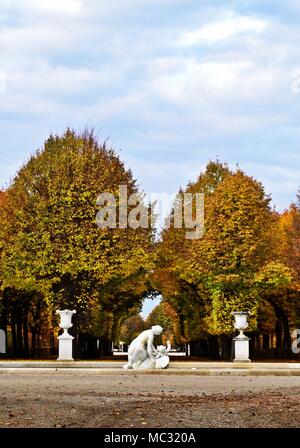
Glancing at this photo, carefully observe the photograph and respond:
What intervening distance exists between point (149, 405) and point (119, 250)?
3451 cm

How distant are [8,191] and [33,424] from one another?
41373 millimetres

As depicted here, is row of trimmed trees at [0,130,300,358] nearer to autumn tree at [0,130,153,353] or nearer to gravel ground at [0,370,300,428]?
autumn tree at [0,130,153,353]

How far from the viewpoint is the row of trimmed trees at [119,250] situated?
170 ft

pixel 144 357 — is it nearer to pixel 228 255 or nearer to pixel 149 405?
pixel 149 405

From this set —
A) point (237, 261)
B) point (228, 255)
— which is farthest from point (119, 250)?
point (237, 261)

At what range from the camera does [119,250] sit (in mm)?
52406

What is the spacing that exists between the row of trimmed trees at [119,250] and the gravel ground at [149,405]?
24.9 m

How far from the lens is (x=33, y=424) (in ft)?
47.4

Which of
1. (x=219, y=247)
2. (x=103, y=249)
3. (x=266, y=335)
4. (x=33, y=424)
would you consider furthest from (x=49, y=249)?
(x=33, y=424)

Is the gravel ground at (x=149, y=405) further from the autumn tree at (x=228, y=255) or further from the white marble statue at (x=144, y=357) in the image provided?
the autumn tree at (x=228, y=255)

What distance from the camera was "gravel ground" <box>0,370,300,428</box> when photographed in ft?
48.9

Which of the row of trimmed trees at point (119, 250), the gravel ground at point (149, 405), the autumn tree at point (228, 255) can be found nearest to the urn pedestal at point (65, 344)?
the row of trimmed trees at point (119, 250)

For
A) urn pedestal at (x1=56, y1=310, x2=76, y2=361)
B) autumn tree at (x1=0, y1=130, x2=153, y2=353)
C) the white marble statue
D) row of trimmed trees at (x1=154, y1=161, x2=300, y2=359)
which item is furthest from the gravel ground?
row of trimmed trees at (x1=154, y1=161, x2=300, y2=359)

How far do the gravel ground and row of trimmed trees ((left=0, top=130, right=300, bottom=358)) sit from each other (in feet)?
81.8
